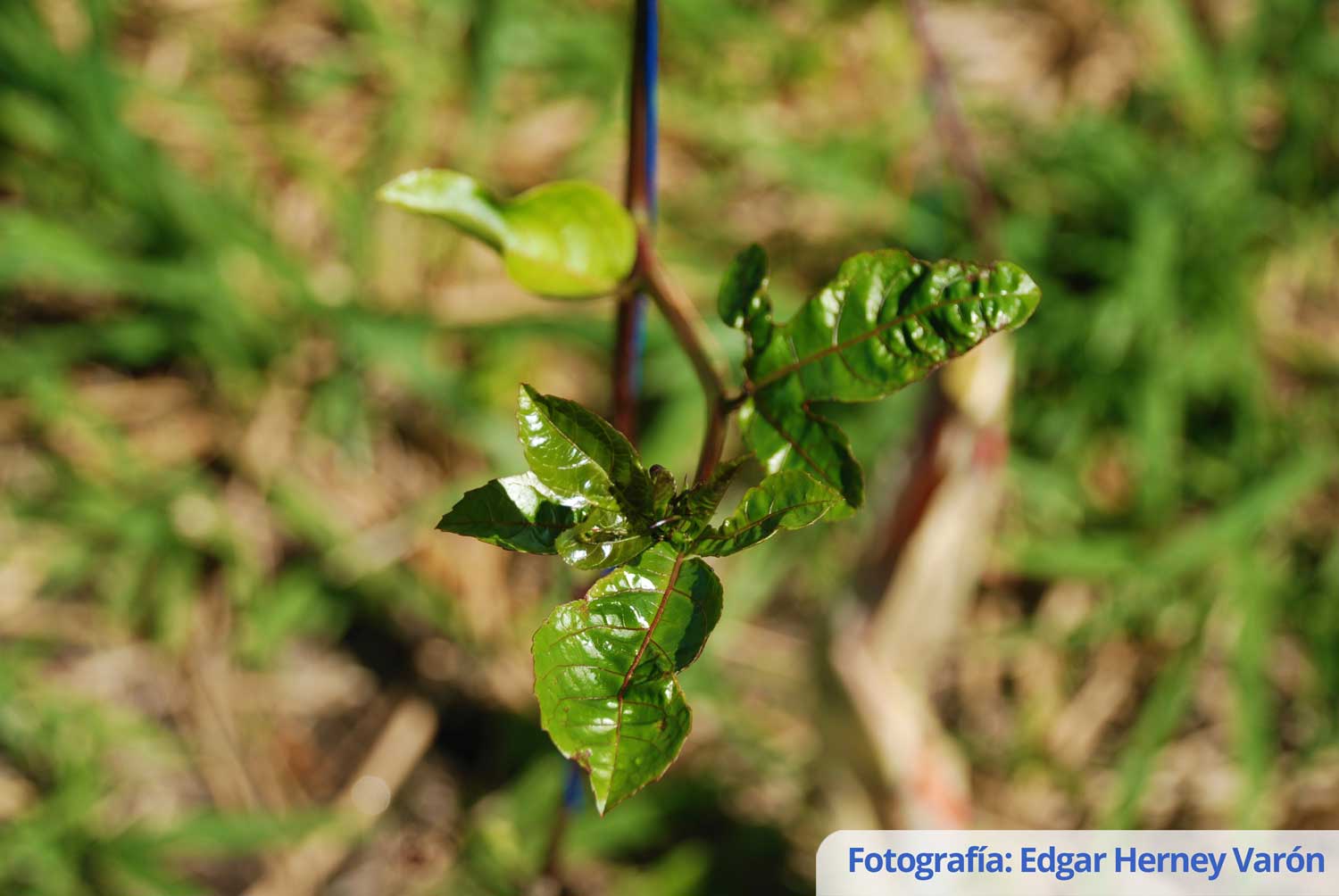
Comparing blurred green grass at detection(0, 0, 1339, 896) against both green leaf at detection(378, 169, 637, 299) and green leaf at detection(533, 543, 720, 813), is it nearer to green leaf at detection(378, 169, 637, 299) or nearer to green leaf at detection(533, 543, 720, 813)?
green leaf at detection(378, 169, 637, 299)

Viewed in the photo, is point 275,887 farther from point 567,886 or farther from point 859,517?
point 859,517

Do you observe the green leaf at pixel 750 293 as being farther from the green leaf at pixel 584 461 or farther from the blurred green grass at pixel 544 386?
the blurred green grass at pixel 544 386

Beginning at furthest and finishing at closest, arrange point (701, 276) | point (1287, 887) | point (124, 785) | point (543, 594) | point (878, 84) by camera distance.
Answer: point (878, 84) → point (701, 276) → point (543, 594) → point (124, 785) → point (1287, 887)

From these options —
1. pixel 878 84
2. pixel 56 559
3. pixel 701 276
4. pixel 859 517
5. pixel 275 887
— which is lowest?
pixel 275 887

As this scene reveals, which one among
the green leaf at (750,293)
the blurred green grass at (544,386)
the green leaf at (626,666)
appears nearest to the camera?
the green leaf at (626,666)

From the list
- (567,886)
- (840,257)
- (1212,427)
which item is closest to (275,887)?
(567,886)
